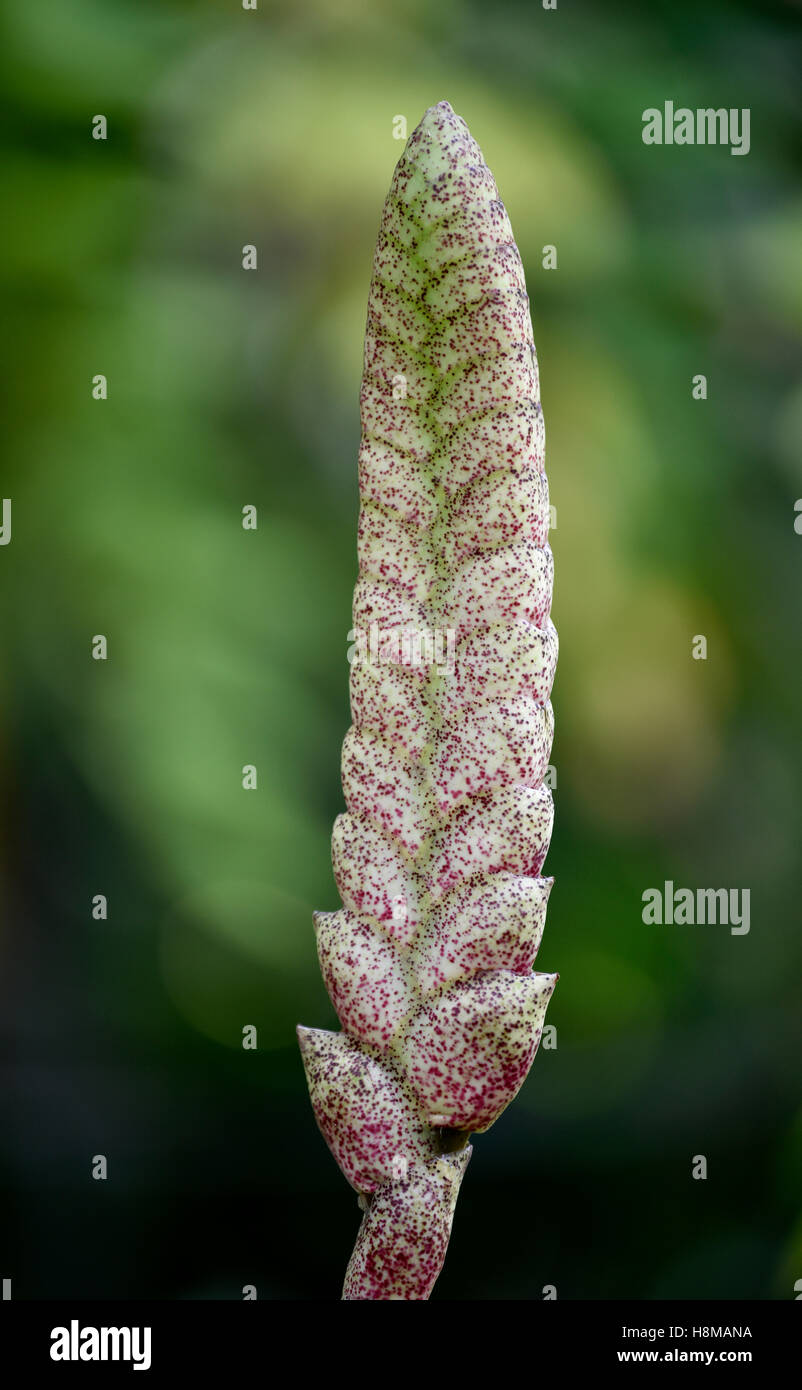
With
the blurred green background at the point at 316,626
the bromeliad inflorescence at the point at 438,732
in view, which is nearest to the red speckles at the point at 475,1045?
the bromeliad inflorescence at the point at 438,732

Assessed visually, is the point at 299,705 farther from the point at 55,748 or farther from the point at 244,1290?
the point at 244,1290

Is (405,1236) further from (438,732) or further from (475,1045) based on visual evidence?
(438,732)

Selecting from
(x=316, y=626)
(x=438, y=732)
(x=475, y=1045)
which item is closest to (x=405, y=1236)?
(x=475, y=1045)

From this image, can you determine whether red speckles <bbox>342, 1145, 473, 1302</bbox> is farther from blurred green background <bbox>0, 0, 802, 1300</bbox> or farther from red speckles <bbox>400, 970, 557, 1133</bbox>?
blurred green background <bbox>0, 0, 802, 1300</bbox>

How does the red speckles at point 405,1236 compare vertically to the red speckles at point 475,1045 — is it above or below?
below

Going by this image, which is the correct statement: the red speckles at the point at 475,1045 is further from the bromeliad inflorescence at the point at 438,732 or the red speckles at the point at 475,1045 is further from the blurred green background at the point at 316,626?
the blurred green background at the point at 316,626
